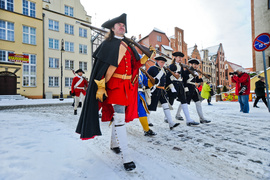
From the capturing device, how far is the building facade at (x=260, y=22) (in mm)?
17938

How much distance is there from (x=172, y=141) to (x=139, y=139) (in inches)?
27.8

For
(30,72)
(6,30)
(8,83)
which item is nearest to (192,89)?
(8,83)

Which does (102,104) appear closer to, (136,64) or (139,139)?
(136,64)

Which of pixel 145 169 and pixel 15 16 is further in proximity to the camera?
pixel 15 16

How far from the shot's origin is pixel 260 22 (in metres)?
18.6

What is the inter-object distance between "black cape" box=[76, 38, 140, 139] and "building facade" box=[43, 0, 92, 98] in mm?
21722

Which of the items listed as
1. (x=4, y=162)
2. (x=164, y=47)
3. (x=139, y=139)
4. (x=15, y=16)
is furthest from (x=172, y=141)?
(x=164, y=47)

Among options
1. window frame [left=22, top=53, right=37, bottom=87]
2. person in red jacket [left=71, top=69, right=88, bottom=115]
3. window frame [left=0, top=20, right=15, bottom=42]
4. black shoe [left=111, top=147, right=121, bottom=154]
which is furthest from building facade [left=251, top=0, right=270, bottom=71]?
window frame [left=0, top=20, right=15, bottom=42]

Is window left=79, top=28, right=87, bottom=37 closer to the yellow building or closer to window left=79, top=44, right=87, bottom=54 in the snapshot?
window left=79, top=44, right=87, bottom=54

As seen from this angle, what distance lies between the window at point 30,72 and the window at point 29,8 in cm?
552

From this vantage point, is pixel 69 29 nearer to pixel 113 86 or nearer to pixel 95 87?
pixel 95 87

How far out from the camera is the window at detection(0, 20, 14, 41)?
754 inches

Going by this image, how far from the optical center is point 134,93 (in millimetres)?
2682

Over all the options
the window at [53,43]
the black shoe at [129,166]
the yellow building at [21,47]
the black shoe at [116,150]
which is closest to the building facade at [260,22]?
the black shoe at [116,150]
